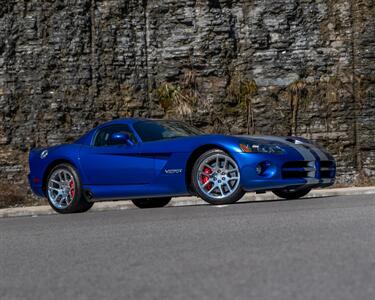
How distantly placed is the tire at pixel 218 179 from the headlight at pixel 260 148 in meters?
0.22

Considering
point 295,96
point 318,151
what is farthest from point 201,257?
point 295,96

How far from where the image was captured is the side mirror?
11.1 metres

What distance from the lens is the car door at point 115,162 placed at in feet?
36.3

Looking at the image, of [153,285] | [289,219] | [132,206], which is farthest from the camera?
[132,206]

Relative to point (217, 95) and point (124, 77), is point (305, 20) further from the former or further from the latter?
point (124, 77)

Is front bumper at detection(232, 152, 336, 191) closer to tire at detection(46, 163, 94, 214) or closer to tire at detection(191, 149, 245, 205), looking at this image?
tire at detection(191, 149, 245, 205)

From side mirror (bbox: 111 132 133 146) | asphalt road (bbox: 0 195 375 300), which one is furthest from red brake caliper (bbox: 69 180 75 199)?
asphalt road (bbox: 0 195 375 300)

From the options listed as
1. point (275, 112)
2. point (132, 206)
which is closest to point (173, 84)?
point (275, 112)

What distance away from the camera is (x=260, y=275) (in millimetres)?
4879

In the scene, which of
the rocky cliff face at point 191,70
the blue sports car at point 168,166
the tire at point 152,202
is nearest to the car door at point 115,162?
the blue sports car at point 168,166

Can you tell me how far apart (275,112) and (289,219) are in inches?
514

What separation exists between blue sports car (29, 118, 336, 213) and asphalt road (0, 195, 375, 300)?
1.16 meters

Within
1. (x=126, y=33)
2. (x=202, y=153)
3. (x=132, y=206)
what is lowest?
(x=132, y=206)

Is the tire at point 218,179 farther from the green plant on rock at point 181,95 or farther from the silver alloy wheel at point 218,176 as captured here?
the green plant on rock at point 181,95
